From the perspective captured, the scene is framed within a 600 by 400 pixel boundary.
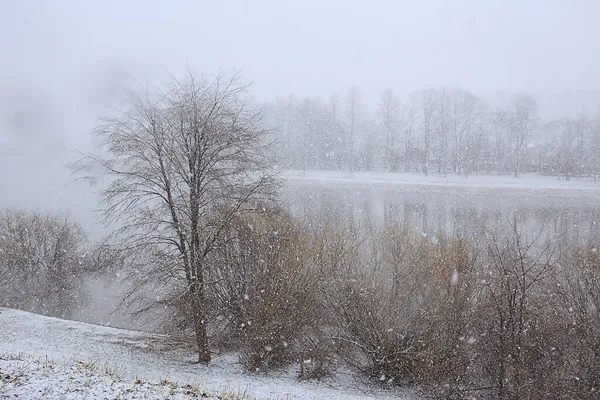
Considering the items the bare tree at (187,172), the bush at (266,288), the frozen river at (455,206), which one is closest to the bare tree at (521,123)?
the frozen river at (455,206)

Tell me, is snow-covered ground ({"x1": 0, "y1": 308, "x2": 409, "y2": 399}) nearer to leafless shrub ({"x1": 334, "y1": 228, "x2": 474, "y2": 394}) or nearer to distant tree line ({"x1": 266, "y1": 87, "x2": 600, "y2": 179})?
leafless shrub ({"x1": 334, "y1": 228, "x2": 474, "y2": 394})

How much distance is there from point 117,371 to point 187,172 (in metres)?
5.67

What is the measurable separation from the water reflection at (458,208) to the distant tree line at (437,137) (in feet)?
30.5

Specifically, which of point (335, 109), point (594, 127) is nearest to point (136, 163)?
point (335, 109)

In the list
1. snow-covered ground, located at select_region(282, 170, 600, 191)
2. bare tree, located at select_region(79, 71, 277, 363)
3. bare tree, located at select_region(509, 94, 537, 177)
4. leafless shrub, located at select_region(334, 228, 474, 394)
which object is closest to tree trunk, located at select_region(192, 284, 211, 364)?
bare tree, located at select_region(79, 71, 277, 363)

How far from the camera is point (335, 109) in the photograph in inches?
3093

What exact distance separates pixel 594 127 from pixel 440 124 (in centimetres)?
2177

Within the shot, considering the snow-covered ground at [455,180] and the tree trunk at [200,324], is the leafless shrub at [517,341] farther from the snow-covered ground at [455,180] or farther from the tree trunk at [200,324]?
the snow-covered ground at [455,180]

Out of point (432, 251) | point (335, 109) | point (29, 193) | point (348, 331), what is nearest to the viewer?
point (348, 331)

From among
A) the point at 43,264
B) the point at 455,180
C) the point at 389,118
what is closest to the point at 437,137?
the point at 389,118

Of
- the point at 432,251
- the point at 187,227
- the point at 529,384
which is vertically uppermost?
the point at 187,227

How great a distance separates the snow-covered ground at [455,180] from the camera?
4903 cm

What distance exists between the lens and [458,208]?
39.8 metres

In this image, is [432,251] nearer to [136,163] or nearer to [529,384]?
[529,384]
